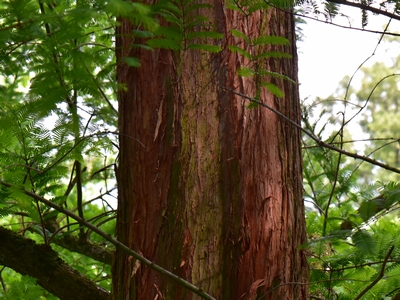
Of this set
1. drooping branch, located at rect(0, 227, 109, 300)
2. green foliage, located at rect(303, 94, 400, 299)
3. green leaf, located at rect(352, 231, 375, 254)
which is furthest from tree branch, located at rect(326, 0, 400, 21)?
drooping branch, located at rect(0, 227, 109, 300)

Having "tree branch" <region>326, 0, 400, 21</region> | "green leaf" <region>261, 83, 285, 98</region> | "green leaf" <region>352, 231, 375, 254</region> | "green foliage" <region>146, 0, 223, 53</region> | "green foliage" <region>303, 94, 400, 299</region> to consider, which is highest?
"green foliage" <region>146, 0, 223, 53</region>

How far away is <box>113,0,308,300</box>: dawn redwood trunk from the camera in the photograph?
188cm

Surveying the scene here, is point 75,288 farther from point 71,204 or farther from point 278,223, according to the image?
point 71,204

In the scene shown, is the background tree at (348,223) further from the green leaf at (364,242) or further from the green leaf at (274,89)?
the green leaf at (274,89)

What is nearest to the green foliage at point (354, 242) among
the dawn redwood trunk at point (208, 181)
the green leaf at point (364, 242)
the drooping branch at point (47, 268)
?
the green leaf at point (364, 242)

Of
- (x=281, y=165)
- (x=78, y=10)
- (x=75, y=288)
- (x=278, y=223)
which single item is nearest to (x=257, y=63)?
(x=281, y=165)

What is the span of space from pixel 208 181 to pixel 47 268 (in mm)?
953

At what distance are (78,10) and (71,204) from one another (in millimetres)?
3767

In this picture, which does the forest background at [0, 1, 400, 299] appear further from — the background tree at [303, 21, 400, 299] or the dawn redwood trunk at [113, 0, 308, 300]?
the dawn redwood trunk at [113, 0, 308, 300]

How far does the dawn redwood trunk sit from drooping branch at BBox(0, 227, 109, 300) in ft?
1.23

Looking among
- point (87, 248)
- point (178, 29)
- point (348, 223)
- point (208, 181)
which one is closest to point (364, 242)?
point (208, 181)

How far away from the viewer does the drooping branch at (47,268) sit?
7.72 feet

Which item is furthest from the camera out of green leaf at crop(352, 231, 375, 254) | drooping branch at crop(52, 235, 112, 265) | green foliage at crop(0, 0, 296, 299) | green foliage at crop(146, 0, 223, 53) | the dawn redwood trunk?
drooping branch at crop(52, 235, 112, 265)

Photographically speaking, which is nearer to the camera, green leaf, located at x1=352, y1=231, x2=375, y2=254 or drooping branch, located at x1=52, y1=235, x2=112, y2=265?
green leaf, located at x1=352, y1=231, x2=375, y2=254
